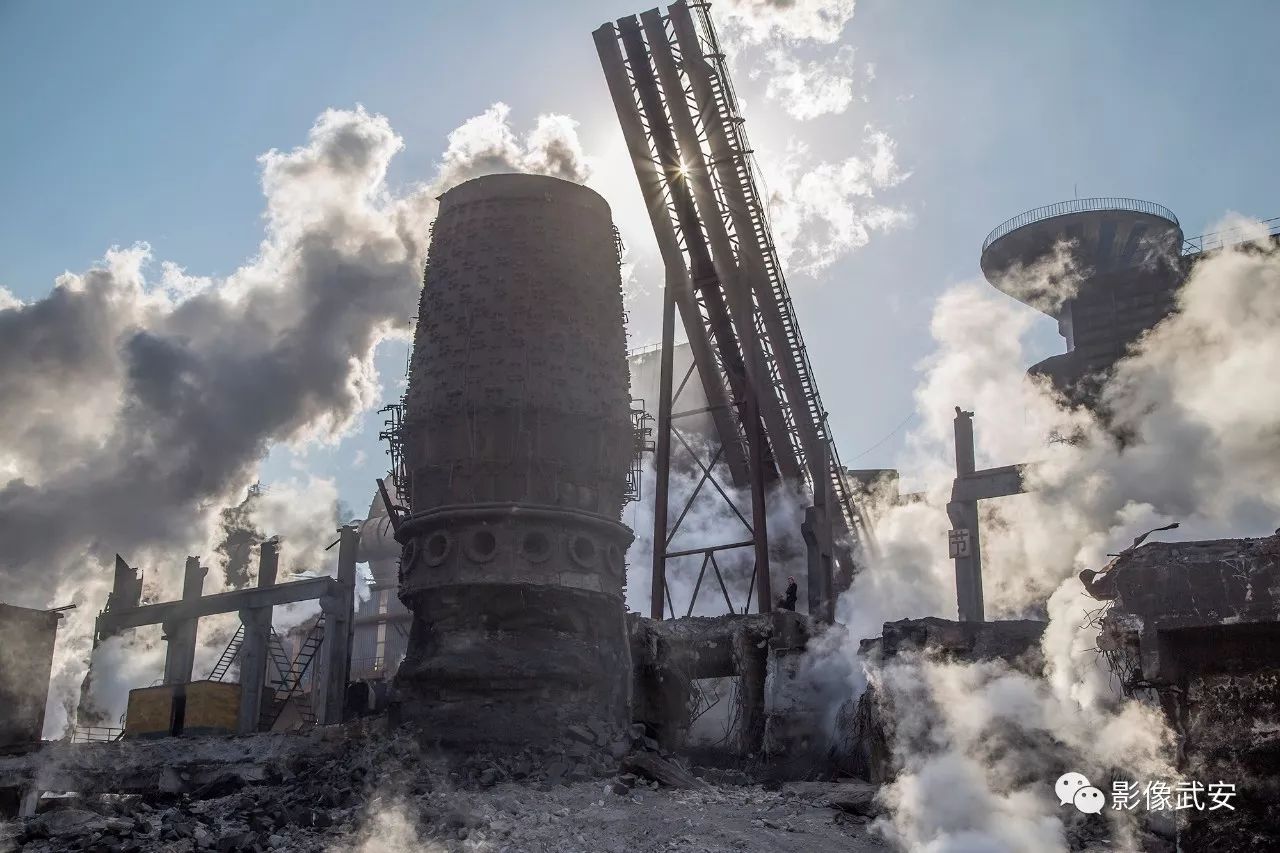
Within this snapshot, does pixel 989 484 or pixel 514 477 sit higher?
pixel 989 484

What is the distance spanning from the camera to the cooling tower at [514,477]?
14133 millimetres

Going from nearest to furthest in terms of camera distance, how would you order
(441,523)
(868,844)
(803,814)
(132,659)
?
(868,844) < (803,814) < (441,523) < (132,659)

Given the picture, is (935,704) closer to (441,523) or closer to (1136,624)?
(1136,624)

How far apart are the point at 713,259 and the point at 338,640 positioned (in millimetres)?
10473

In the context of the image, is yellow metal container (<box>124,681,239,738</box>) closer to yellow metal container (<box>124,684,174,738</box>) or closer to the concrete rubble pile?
yellow metal container (<box>124,684,174,738</box>)

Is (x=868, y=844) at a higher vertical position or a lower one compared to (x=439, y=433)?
lower

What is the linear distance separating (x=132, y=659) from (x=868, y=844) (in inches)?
1112

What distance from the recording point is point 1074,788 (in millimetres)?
9758

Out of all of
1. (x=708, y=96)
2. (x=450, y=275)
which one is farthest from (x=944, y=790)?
(x=708, y=96)

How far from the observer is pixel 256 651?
947 inches

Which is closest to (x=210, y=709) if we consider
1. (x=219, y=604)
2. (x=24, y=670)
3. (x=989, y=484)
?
(x=24, y=670)

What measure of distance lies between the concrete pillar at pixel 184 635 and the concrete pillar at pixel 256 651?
5.96 feet

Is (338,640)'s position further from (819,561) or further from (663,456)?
(819,561)

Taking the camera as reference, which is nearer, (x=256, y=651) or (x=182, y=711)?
(x=182, y=711)
